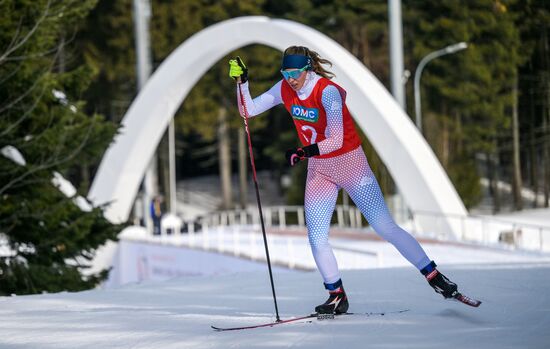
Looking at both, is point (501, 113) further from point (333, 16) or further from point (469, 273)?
point (469, 273)

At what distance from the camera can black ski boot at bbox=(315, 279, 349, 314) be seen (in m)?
7.64

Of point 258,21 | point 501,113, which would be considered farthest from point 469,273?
point 501,113

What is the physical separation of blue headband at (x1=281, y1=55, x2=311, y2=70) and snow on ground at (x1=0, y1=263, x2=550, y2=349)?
1648 millimetres

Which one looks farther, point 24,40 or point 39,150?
point 39,150

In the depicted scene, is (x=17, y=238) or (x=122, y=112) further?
(x=122, y=112)

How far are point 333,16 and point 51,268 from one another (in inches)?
1560

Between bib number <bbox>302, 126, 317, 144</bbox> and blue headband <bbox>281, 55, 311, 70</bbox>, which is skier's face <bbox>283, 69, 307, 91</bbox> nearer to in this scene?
blue headband <bbox>281, 55, 311, 70</bbox>

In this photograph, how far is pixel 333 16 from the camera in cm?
5516

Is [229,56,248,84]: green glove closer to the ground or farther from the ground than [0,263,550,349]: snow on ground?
farther from the ground

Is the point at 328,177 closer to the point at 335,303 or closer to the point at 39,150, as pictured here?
the point at 335,303

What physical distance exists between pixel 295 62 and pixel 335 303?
5.20 ft

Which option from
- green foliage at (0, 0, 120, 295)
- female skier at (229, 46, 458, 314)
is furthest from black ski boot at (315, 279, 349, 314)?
green foliage at (0, 0, 120, 295)

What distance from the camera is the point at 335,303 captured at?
7.71 metres

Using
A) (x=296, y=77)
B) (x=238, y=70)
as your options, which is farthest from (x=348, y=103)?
(x=296, y=77)
